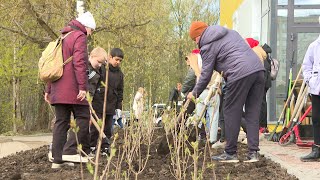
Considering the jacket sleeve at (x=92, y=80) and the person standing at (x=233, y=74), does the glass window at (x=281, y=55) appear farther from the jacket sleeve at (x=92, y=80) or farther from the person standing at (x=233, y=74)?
the jacket sleeve at (x=92, y=80)

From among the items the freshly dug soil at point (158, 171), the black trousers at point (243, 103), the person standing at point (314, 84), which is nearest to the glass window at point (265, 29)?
the person standing at point (314, 84)

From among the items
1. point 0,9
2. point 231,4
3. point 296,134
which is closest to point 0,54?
point 0,9

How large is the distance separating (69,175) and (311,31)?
8927 millimetres

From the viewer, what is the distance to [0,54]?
22453 mm

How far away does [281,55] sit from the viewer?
43.1 ft

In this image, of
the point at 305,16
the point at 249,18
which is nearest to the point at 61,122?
the point at 305,16

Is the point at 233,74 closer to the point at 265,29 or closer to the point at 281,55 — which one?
the point at 281,55

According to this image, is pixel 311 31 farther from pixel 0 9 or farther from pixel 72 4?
pixel 0 9

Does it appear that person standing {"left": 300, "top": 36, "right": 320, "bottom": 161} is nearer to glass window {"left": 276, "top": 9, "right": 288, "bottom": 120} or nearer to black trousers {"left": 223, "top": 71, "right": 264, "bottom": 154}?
black trousers {"left": 223, "top": 71, "right": 264, "bottom": 154}

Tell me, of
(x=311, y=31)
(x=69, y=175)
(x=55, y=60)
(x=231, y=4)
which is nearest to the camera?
(x=69, y=175)

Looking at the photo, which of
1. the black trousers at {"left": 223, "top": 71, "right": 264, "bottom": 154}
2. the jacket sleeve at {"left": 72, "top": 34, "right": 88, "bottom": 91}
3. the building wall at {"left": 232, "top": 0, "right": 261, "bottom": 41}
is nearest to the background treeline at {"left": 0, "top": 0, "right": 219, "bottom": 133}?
the building wall at {"left": 232, "top": 0, "right": 261, "bottom": 41}

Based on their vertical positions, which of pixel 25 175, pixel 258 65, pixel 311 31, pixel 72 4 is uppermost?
pixel 72 4

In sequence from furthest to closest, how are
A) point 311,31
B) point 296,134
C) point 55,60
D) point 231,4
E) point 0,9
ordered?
point 231,4 < point 0,9 < point 311,31 < point 296,134 < point 55,60

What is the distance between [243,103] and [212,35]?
83cm
